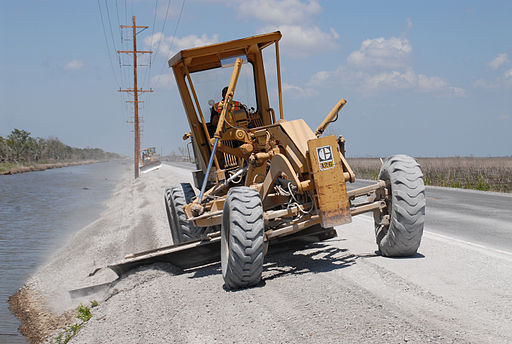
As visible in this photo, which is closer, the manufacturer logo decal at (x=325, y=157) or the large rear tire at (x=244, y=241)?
the large rear tire at (x=244, y=241)

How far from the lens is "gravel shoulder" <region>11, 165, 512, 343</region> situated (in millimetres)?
5121

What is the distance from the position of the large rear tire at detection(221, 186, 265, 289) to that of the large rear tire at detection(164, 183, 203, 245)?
3.32 m

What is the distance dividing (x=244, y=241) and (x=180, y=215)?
4.05 meters

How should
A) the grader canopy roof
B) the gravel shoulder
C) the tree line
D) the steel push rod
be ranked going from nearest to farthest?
the gravel shoulder
the steel push rod
the grader canopy roof
the tree line

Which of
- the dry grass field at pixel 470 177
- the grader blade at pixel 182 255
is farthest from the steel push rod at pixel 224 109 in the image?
the dry grass field at pixel 470 177

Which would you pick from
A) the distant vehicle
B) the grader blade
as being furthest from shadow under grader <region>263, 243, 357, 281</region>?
the distant vehicle

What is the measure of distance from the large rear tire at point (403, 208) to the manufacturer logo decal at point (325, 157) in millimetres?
1018

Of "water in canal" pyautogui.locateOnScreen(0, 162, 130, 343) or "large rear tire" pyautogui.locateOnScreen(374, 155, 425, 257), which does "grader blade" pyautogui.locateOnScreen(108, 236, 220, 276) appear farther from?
"large rear tire" pyautogui.locateOnScreen(374, 155, 425, 257)

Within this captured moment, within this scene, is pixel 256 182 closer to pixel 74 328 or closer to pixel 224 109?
pixel 224 109

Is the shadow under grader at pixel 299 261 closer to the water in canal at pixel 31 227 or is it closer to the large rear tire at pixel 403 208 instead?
the large rear tire at pixel 403 208

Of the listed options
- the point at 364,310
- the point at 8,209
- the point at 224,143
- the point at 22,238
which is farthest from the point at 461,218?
the point at 8,209

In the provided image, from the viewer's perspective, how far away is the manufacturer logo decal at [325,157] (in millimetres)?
6952

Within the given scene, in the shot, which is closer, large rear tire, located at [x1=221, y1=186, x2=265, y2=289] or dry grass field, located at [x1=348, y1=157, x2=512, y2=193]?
large rear tire, located at [x1=221, y1=186, x2=265, y2=289]

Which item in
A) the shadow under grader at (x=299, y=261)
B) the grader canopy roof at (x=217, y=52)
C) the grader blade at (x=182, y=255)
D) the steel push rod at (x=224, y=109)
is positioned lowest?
the shadow under grader at (x=299, y=261)
